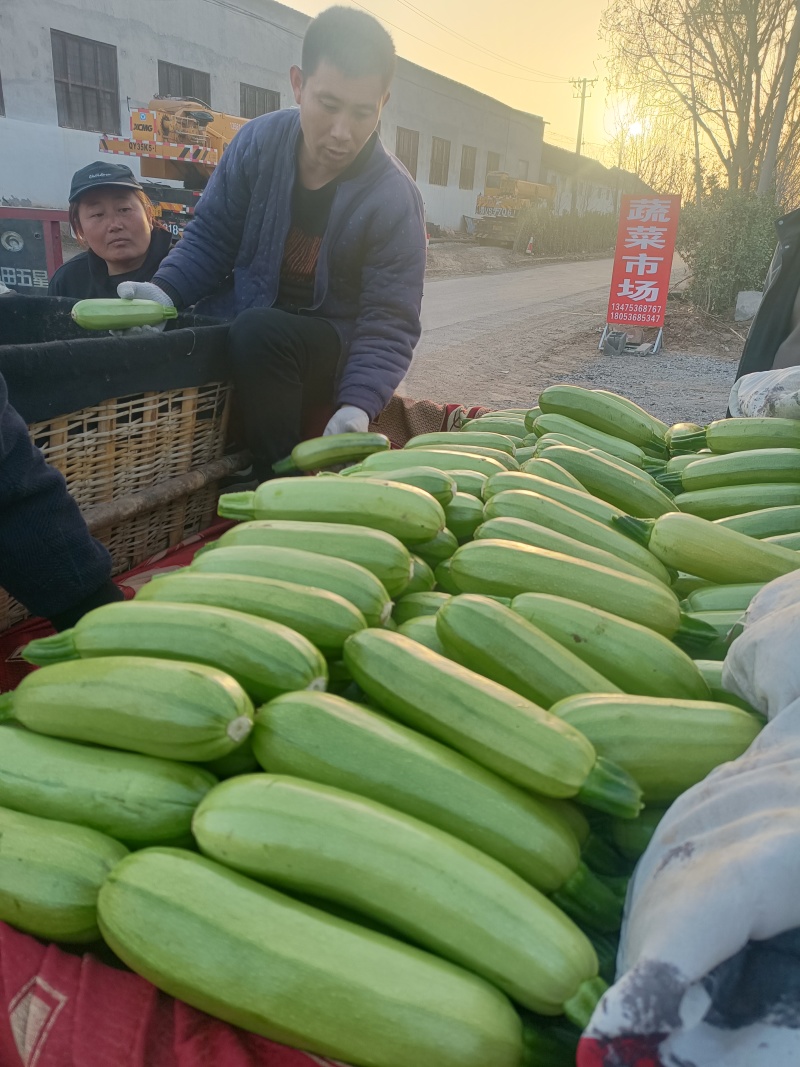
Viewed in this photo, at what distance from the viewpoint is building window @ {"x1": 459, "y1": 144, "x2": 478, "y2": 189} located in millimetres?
31891

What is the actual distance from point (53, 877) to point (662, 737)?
0.82m

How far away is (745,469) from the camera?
7.28ft

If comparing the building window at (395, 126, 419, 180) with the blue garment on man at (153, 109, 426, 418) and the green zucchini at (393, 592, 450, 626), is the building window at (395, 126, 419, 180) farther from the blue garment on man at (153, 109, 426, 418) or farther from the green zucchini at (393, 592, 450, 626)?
the green zucchini at (393, 592, 450, 626)

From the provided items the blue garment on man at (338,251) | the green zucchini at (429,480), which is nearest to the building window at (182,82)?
the blue garment on man at (338,251)

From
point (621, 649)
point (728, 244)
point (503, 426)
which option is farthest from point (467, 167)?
point (621, 649)

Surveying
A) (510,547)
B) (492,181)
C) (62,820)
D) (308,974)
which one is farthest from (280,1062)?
(492,181)

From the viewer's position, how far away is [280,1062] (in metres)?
0.86

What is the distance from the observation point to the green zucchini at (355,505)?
1662 mm

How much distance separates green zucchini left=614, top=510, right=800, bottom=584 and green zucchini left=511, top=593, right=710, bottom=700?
43 cm

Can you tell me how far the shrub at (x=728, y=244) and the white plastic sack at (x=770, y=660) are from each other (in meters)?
13.0

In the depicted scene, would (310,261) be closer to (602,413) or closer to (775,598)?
(602,413)

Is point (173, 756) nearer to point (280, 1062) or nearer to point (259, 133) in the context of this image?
point (280, 1062)

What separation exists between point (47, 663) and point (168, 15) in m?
21.8

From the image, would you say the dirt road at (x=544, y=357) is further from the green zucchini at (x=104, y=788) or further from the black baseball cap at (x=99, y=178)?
the green zucchini at (x=104, y=788)
